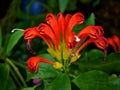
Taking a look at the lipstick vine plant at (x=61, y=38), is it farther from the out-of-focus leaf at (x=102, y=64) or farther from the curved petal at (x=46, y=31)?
the out-of-focus leaf at (x=102, y=64)

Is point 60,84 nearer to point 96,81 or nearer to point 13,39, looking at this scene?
point 96,81

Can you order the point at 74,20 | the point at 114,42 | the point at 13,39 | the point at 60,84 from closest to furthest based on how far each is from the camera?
1. the point at 60,84
2. the point at 74,20
3. the point at 13,39
4. the point at 114,42

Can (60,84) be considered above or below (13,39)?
below

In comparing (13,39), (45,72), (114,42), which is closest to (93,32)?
(45,72)

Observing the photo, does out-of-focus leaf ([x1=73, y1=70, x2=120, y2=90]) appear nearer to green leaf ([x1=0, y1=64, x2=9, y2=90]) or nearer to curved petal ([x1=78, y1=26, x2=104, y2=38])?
curved petal ([x1=78, y1=26, x2=104, y2=38])

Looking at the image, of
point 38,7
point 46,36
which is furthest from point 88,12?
point 46,36

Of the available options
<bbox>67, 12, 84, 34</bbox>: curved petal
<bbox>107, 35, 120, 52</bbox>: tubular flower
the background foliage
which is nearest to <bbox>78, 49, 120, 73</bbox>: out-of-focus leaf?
the background foliage

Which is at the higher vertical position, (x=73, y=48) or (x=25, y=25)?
(x=25, y=25)

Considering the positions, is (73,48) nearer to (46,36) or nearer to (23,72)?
(46,36)
